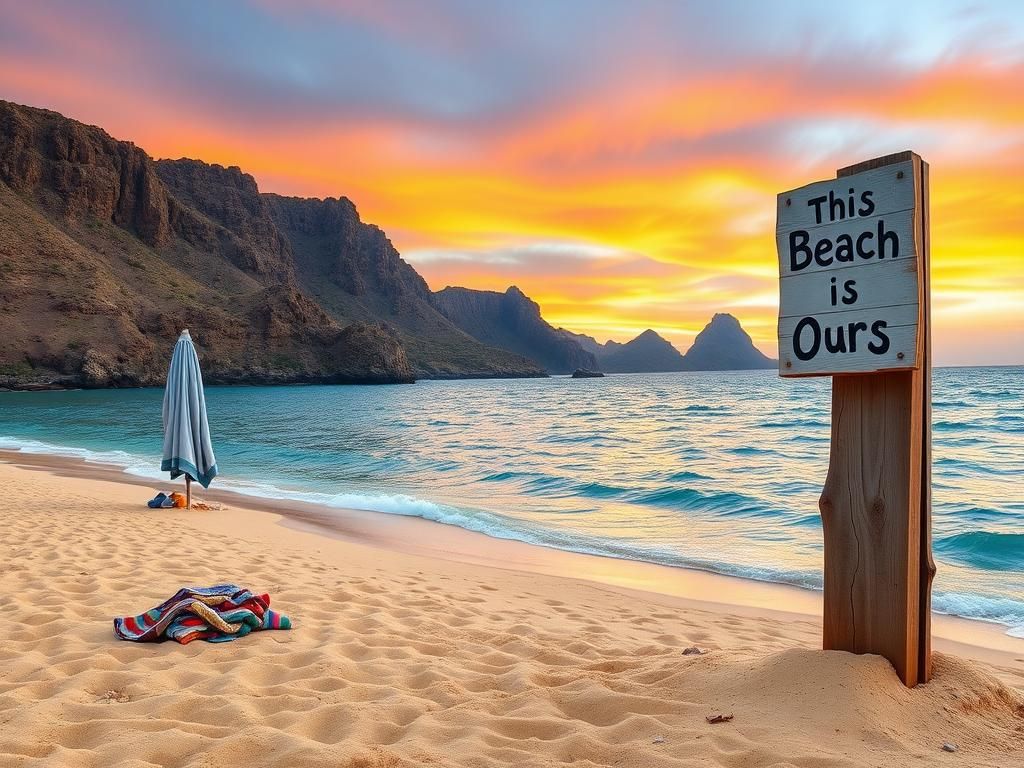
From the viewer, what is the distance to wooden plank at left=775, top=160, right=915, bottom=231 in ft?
8.99

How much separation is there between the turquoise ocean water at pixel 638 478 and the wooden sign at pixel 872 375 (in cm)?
406

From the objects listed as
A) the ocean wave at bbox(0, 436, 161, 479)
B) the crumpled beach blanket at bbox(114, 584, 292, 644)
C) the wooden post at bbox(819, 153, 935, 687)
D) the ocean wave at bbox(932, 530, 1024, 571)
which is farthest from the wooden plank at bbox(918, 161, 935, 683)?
the ocean wave at bbox(0, 436, 161, 479)

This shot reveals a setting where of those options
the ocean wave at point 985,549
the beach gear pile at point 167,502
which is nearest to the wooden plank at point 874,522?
the ocean wave at point 985,549

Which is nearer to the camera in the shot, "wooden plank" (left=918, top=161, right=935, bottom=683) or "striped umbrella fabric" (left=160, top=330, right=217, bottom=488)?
"wooden plank" (left=918, top=161, right=935, bottom=683)

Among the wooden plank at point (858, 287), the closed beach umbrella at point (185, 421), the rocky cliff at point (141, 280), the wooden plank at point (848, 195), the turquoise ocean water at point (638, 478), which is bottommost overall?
the turquoise ocean water at point (638, 478)

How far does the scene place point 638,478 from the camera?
49.3 ft

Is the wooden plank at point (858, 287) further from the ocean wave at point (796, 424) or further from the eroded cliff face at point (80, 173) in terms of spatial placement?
the eroded cliff face at point (80, 173)

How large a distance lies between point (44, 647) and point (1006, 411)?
3618 cm

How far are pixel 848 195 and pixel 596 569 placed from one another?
5.88 meters

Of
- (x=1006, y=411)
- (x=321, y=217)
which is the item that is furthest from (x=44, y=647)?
(x=321, y=217)

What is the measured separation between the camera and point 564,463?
18125mm

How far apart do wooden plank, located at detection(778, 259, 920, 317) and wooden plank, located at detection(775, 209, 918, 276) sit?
3 centimetres

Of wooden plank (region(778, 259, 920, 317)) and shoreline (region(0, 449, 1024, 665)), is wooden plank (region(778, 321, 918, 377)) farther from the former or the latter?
shoreline (region(0, 449, 1024, 665))

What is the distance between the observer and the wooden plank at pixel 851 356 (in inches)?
104
